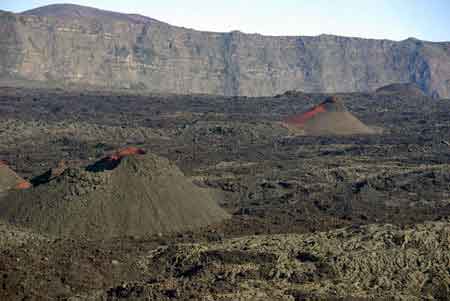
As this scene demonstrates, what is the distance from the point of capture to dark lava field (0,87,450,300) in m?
25.7

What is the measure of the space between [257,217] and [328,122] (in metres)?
44.6

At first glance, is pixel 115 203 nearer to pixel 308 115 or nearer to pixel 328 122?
pixel 328 122

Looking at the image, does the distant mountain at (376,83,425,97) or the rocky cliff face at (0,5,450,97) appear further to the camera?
the rocky cliff face at (0,5,450,97)

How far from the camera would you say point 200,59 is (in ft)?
536

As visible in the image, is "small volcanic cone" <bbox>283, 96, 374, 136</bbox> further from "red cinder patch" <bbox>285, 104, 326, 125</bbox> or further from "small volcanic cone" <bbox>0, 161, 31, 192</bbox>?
"small volcanic cone" <bbox>0, 161, 31, 192</bbox>

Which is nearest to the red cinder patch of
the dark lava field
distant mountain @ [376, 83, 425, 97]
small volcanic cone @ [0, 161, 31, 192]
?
the dark lava field

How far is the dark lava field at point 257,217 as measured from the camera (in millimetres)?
25672

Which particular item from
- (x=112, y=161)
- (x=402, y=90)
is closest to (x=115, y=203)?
(x=112, y=161)

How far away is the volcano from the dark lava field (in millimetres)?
900

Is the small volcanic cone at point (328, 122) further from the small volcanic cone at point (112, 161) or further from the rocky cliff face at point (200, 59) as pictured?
the rocky cliff face at point (200, 59)

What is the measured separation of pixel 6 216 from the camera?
111 ft

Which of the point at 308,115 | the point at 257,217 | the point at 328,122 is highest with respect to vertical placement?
the point at 308,115

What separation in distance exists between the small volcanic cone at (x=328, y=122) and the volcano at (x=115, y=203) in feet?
147

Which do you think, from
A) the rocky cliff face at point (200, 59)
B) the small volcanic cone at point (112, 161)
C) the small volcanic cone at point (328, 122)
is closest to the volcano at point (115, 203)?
the small volcanic cone at point (112, 161)
